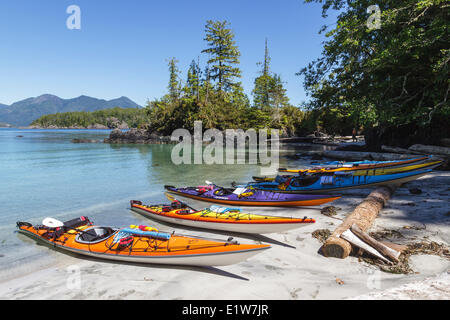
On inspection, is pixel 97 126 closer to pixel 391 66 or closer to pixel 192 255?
pixel 391 66

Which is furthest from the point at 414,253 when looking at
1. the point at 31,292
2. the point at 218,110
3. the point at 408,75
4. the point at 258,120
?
the point at 218,110

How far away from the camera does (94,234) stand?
7648 mm

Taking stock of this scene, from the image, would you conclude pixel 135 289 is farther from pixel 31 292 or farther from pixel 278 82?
pixel 278 82

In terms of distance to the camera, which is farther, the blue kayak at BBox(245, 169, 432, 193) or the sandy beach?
the blue kayak at BBox(245, 169, 432, 193)

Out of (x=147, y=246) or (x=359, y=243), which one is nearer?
(x=359, y=243)

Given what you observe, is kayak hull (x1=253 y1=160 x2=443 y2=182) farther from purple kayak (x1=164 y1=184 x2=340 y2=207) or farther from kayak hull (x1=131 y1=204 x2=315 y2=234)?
kayak hull (x1=131 y1=204 x2=315 y2=234)

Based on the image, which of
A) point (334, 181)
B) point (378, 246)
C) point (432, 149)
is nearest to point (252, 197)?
point (334, 181)

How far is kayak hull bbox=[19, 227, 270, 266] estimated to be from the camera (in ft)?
18.2

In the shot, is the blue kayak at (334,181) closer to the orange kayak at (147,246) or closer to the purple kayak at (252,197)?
the purple kayak at (252,197)

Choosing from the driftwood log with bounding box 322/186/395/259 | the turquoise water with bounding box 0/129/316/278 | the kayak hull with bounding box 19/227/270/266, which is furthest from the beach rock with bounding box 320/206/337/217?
the turquoise water with bounding box 0/129/316/278

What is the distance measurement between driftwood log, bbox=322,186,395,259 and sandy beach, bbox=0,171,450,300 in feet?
0.74

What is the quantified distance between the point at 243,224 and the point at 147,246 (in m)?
2.90

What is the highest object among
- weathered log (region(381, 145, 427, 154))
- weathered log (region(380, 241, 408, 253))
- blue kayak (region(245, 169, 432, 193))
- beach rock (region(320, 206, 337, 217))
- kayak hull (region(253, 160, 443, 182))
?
weathered log (region(381, 145, 427, 154))
